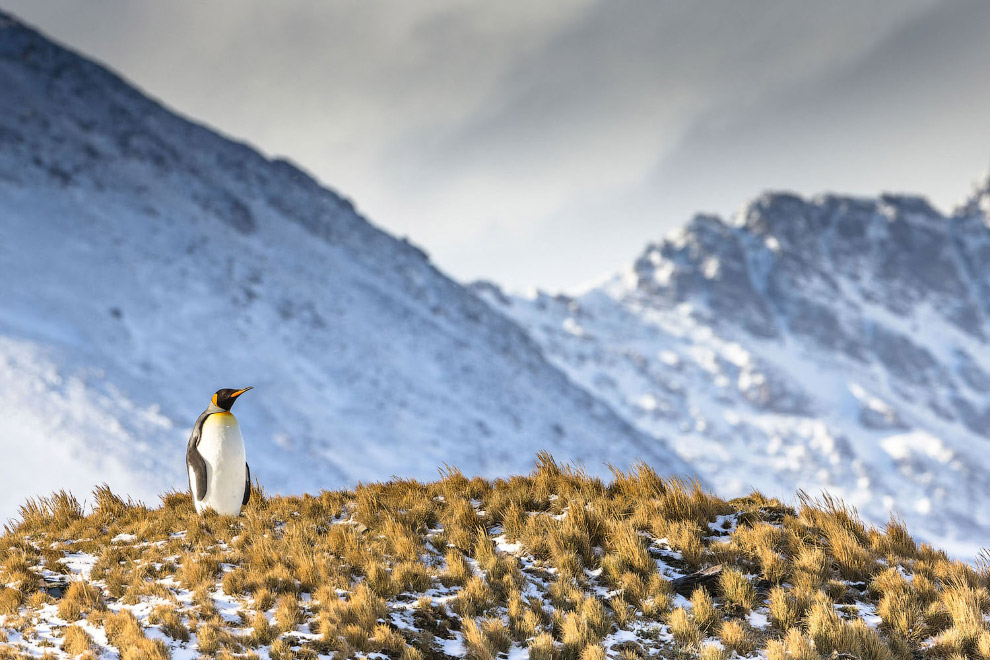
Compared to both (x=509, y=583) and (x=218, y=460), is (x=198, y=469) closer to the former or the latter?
(x=218, y=460)

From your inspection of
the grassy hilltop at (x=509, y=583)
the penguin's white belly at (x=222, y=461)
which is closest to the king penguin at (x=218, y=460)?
the penguin's white belly at (x=222, y=461)

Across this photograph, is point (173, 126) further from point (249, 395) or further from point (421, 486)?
point (421, 486)

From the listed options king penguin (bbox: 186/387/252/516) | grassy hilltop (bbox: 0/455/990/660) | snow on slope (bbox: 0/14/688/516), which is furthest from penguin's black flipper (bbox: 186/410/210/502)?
snow on slope (bbox: 0/14/688/516)

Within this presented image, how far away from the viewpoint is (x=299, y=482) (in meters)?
34.4

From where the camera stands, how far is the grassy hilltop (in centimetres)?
512

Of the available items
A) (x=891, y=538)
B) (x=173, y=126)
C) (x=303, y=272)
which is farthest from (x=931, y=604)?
(x=173, y=126)

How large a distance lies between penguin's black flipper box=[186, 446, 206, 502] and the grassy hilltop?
1.34 feet

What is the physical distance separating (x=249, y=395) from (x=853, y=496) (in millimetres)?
177866

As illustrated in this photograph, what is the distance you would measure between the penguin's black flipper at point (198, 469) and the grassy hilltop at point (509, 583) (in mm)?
407

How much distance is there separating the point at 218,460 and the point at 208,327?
39.8 meters

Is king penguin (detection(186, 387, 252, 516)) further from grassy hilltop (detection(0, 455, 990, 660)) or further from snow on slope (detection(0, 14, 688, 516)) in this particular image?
snow on slope (detection(0, 14, 688, 516))

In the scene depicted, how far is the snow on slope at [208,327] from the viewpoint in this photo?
3039cm

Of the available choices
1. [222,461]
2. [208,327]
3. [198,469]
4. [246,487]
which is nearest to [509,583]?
[222,461]

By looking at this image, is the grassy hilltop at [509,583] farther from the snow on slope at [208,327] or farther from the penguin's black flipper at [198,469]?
the snow on slope at [208,327]
